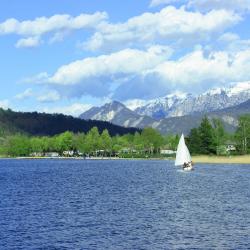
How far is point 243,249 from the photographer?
47.4 metres

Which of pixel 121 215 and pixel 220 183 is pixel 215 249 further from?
pixel 220 183

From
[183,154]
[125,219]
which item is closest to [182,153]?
[183,154]

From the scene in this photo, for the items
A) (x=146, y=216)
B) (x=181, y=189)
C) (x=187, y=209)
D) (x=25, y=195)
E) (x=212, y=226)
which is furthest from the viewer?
(x=181, y=189)

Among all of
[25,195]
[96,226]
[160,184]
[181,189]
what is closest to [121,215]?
[96,226]

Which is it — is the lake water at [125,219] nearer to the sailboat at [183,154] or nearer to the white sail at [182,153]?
the sailboat at [183,154]

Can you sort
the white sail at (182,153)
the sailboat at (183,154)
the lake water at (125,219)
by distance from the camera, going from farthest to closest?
the white sail at (182,153) < the sailboat at (183,154) < the lake water at (125,219)

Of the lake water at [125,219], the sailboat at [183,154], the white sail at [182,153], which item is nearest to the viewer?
the lake water at [125,219]

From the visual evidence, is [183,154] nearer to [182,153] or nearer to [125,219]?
[182,153]

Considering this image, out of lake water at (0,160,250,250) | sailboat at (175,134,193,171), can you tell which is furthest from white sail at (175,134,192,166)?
lake water at (0,160,250,250)

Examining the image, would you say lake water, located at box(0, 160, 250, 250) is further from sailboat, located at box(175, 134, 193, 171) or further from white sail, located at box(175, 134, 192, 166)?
white sail, located at box(175, 134, 192, 166)

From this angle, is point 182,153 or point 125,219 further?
point 182,153

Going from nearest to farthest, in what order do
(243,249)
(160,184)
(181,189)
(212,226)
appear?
1. (243,249)
2. (212,226)
3. (181,189)
4. (160,184)

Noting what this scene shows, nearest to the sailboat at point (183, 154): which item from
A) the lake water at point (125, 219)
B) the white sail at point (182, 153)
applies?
the white sail at point (182, 153)

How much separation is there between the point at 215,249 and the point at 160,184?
69649mm
